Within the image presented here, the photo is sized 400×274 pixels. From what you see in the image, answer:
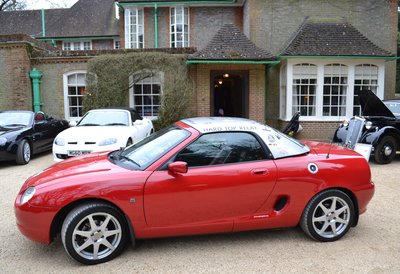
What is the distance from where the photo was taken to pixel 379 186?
256 inches

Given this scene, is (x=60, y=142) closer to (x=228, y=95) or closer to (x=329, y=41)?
(x=329, y=41)

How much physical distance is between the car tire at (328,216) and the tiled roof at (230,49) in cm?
906

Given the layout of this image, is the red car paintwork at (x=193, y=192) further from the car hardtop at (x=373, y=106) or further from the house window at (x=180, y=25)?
the house window at (x=180, y=25)

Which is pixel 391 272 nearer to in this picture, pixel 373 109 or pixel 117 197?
pixel 117 197

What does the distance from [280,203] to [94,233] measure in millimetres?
2064

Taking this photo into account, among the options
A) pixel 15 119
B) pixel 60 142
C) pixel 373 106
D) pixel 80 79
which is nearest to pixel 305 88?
pixel 373 106

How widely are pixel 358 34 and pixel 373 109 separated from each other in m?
6.15

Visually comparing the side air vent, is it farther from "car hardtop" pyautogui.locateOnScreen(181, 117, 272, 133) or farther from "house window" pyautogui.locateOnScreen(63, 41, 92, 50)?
"house window" pyautogui.locateOnScreen(63, 41, 92, 50)

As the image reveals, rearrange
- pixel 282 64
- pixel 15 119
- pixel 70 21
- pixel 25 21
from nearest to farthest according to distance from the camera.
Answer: pixel 15 119
pixel 282 64
pixel 70 21
pixel 25 21

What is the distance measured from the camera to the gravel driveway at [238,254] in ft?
11.0

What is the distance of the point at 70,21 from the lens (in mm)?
25688

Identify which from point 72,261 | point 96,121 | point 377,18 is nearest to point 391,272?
point 72,261

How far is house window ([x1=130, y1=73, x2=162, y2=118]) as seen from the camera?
13.7 metres

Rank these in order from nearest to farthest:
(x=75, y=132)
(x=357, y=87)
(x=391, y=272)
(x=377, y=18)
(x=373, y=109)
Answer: (x=391, y=272) → (x=75, y=132) → (x=373, y=109) → (x=357, y=87) → (x=377, y=18)
